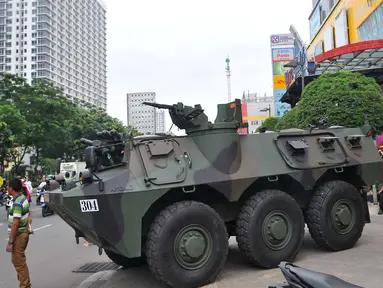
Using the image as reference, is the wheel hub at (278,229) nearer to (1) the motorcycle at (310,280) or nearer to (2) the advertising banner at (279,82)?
(1) the motorcycle at (310,280)

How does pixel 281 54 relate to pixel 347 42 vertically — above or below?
above

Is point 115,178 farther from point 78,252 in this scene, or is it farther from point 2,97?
point 2,97

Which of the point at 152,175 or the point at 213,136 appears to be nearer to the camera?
the point at 152,175

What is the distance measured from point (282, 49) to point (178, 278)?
55498 mm

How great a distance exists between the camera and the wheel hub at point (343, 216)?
581cm

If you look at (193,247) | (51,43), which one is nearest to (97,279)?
(193,247)

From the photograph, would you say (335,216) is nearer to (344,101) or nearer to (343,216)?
(343,216)

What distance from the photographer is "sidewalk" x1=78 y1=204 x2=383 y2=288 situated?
4684 millimetres

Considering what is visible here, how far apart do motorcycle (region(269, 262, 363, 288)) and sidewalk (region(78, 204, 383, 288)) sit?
2.07 metres

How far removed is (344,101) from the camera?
1359 centimetres

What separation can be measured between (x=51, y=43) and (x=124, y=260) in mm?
110776

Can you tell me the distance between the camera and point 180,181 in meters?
4.75

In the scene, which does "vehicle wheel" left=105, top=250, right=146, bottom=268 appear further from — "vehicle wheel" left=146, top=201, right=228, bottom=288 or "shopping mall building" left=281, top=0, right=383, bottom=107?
"shopping mall building" left=281, top=0, right=383, bottom=107

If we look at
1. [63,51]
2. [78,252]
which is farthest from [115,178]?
[63,51]
